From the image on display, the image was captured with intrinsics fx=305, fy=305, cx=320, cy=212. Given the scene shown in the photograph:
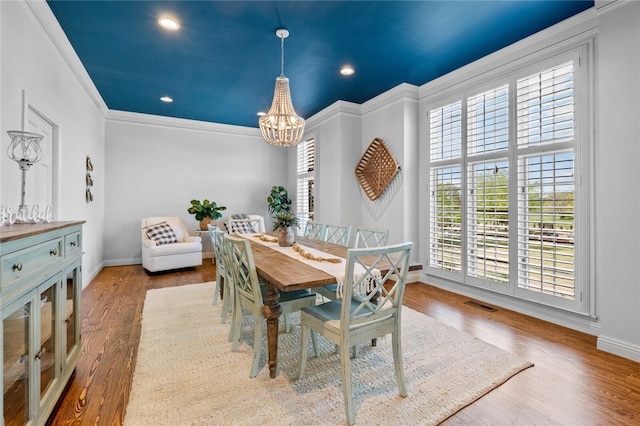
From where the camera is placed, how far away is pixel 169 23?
284 cm

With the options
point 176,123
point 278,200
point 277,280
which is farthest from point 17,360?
point 176,123

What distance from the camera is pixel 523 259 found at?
319 cm

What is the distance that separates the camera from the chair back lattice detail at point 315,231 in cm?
381

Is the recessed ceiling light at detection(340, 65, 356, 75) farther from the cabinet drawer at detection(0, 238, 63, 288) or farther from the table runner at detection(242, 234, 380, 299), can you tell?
the cabinet drawer at detection(0, 238, 63, 288)

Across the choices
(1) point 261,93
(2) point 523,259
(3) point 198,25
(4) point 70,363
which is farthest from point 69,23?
(2) point 523,259

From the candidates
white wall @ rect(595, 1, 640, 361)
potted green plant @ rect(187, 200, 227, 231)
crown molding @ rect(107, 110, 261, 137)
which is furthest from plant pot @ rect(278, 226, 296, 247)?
crown molding @ rect(107, 110, 261, 137)

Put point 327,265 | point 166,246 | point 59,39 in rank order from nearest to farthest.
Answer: point 327,265 < point 59,39 < point 166,246

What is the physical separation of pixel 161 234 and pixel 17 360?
421cm

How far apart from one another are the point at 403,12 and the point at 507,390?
9.76 feet

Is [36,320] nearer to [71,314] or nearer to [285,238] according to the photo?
[71,314]

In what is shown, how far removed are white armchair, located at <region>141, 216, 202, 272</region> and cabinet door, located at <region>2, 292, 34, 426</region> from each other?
379cm

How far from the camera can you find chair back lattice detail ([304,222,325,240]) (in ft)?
12.5

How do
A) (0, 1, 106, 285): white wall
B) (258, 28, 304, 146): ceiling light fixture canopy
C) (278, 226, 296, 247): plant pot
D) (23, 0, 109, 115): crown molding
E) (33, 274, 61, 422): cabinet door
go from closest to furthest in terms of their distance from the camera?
(33, 274, 61, 422): cabinet door < (0, 1, 106, 285): white wall < (23, 0, 109, 115): crown molding < (278, 226, 296, 247): plant pot < (258, 28, 304, 146): ceiling light fixture canopy

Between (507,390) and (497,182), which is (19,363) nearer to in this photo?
(507,390)
